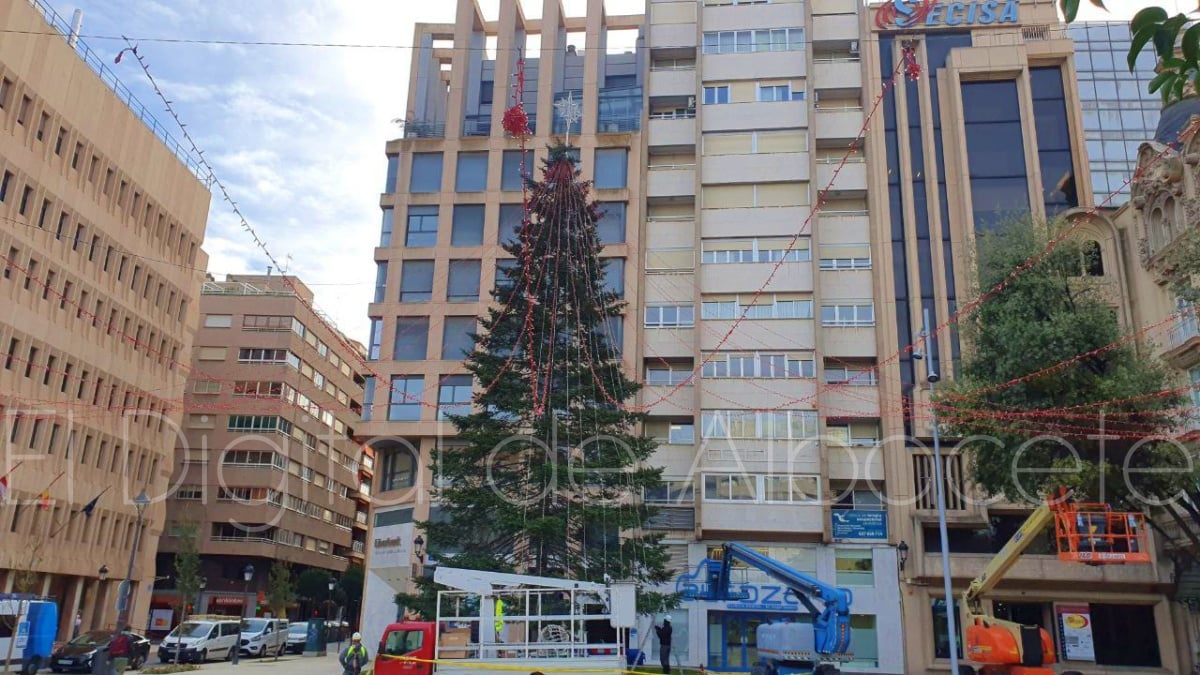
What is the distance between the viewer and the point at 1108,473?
24562 mm

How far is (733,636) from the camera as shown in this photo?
38562mm

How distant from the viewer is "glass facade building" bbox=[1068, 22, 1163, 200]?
75.8 metres

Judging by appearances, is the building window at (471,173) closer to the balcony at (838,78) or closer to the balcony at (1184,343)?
the balcony at (838,78)

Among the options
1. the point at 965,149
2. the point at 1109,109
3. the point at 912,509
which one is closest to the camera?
the point at 912,509

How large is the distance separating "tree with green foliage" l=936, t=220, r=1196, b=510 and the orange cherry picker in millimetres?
1077

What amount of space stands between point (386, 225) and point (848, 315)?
875 inches

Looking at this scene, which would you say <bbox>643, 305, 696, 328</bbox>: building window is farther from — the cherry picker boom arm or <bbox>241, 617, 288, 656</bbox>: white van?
<bbox>241, 617, 288, 656</bbox>: white van

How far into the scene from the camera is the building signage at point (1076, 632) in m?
35.8

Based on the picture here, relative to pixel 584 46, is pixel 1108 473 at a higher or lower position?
lower

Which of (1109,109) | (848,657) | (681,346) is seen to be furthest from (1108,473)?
(1109,109)

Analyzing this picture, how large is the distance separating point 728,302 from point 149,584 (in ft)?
128

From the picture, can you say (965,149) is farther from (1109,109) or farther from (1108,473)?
(1109,109)

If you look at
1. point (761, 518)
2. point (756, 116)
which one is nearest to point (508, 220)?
point (756, 116)

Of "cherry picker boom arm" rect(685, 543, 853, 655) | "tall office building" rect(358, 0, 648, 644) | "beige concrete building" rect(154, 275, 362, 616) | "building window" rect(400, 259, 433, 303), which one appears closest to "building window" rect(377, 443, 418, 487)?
"tall office building" rect(358, 0, 648, 644)
